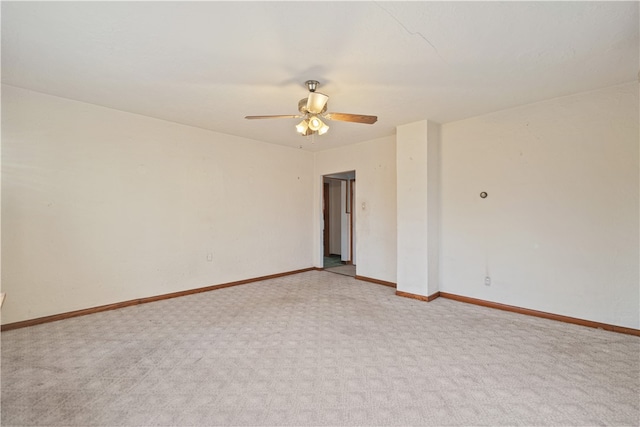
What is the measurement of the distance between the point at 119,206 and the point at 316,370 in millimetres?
3088

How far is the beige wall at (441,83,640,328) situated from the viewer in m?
2.84

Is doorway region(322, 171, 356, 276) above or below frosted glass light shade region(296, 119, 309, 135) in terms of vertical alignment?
below

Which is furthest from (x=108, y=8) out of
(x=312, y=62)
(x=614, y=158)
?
(x=614, y=158)

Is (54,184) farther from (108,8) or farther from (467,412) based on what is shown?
(467,412)

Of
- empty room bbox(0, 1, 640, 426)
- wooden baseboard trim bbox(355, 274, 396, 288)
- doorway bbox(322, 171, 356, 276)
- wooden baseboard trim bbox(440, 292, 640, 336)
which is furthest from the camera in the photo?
doorway bbox(322, 171, 356, 276)

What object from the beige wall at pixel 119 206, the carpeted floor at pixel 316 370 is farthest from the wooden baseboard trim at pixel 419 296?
→ the beige wall at pixel 119 206

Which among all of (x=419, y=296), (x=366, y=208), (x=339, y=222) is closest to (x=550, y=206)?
(x=419, y=296)

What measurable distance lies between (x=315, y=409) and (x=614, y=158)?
3619mm

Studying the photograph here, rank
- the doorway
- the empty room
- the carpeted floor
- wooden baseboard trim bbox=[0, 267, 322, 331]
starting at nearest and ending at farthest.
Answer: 1. the carpeted floor
2. the empty room
3. wooden baseboard trim bbox=[0, 267, 322, 331]
4. the doorway

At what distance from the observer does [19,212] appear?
9.61ft

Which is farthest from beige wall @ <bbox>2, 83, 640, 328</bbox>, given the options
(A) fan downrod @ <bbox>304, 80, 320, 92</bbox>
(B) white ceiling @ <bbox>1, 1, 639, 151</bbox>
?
(A) fan downrod @ <bbox>304, 80, 320, 92</bbox>

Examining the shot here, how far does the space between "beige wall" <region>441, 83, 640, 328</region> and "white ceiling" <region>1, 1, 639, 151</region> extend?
0.34 metres

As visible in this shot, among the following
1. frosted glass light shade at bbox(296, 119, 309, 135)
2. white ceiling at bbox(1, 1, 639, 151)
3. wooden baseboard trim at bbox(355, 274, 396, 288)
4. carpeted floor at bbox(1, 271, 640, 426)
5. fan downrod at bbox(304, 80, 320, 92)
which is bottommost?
carpeted floor at bbox(1, 271, 640, 426)

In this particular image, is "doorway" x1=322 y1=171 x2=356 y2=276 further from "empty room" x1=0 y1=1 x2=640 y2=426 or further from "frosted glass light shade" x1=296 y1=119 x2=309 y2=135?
"frosted glass light shade" x1=296 y1=119 x2=309 y2=135
